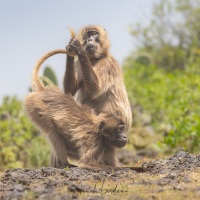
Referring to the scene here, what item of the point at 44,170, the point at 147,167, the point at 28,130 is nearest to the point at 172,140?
the point at 28,130

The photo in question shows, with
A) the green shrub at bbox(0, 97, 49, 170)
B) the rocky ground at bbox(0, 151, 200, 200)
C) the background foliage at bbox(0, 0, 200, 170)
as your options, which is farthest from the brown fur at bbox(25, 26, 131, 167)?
the green shrub at bbox(0, 97, 49, 170)

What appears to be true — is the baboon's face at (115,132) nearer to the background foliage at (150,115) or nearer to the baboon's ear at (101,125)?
the baboon's ear at (101,125)

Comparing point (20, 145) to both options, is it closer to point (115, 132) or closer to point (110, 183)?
point (115, 132)

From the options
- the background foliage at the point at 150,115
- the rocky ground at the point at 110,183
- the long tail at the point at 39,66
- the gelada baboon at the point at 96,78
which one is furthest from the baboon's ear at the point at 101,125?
the background foliage at the point at 150,115

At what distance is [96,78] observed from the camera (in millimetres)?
8188

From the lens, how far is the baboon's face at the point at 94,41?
8.70 meters

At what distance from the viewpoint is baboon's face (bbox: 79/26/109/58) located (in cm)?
870

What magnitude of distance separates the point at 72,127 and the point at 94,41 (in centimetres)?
153

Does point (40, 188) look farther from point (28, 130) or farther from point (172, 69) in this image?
point (172, 69)

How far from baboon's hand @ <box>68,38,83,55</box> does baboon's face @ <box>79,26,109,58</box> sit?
0.61m

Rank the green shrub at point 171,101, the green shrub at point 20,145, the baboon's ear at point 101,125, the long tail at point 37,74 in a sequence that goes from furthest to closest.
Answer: the green shrub at point 20,145, the green shrub at point 171,101, the long tail at point 37,74, the baboon's ear at point 101,125

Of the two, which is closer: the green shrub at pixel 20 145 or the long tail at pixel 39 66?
the long tail at pixel 39 66

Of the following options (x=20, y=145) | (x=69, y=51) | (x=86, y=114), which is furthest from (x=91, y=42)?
(x=20, y=145)

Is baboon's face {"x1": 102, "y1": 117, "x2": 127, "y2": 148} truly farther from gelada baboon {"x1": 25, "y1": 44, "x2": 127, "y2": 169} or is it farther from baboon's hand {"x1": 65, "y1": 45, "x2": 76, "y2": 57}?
baboon's hand {"x1": 65, "y1": 45, "x2": 76, "y2": 57}
